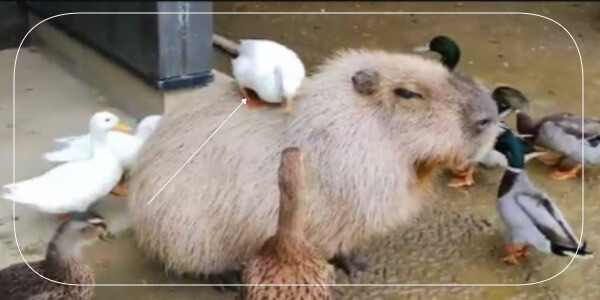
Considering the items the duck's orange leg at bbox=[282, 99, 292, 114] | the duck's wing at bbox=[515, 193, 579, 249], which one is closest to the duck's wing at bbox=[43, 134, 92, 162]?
the duck's orange leg at bbox=[282, 99, 292, 114]

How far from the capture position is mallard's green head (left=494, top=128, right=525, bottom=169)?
1884mm

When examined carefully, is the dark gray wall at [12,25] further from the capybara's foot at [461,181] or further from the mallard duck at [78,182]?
the capybara's foot at [461,181]

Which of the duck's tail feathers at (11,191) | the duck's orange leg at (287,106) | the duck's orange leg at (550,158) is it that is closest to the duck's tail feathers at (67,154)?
the duck's tail feathers at (11,191)

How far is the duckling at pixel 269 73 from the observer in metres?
1.63

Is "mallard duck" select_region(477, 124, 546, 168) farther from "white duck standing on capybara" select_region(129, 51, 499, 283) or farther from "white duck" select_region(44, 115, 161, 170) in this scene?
"white duck" select_region(44, 115, 161, 170)

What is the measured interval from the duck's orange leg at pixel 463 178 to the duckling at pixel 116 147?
607mm

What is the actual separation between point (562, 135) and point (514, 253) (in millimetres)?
259

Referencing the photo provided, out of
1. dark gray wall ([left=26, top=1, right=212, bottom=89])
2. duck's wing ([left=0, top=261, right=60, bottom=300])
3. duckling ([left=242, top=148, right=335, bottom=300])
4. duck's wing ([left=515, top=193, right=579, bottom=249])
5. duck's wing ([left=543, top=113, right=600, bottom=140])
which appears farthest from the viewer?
dark gray wall ([left=26, top=1, right=212, bottom=89])

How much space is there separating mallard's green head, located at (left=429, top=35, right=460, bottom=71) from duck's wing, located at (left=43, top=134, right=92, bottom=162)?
0.66 m

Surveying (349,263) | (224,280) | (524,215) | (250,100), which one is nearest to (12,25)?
(250,100)

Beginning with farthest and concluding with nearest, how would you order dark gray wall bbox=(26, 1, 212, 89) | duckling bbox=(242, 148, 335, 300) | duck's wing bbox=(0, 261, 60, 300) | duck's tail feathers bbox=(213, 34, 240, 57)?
duck's tail feathers bbox=(213, 34, 240, 57), dark gray wall bbox=(26, 1, 212, 89), duck's wing bbox=(0, 261, 60, 300), duckling bbox=(242, 148, 335, 300)

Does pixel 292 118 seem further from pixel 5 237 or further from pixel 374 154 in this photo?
pixel 5 237

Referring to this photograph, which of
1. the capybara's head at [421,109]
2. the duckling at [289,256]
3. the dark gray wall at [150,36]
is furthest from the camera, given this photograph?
the dark gray wall at [150,36]

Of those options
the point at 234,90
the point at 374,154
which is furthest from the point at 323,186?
the point at 234,90
